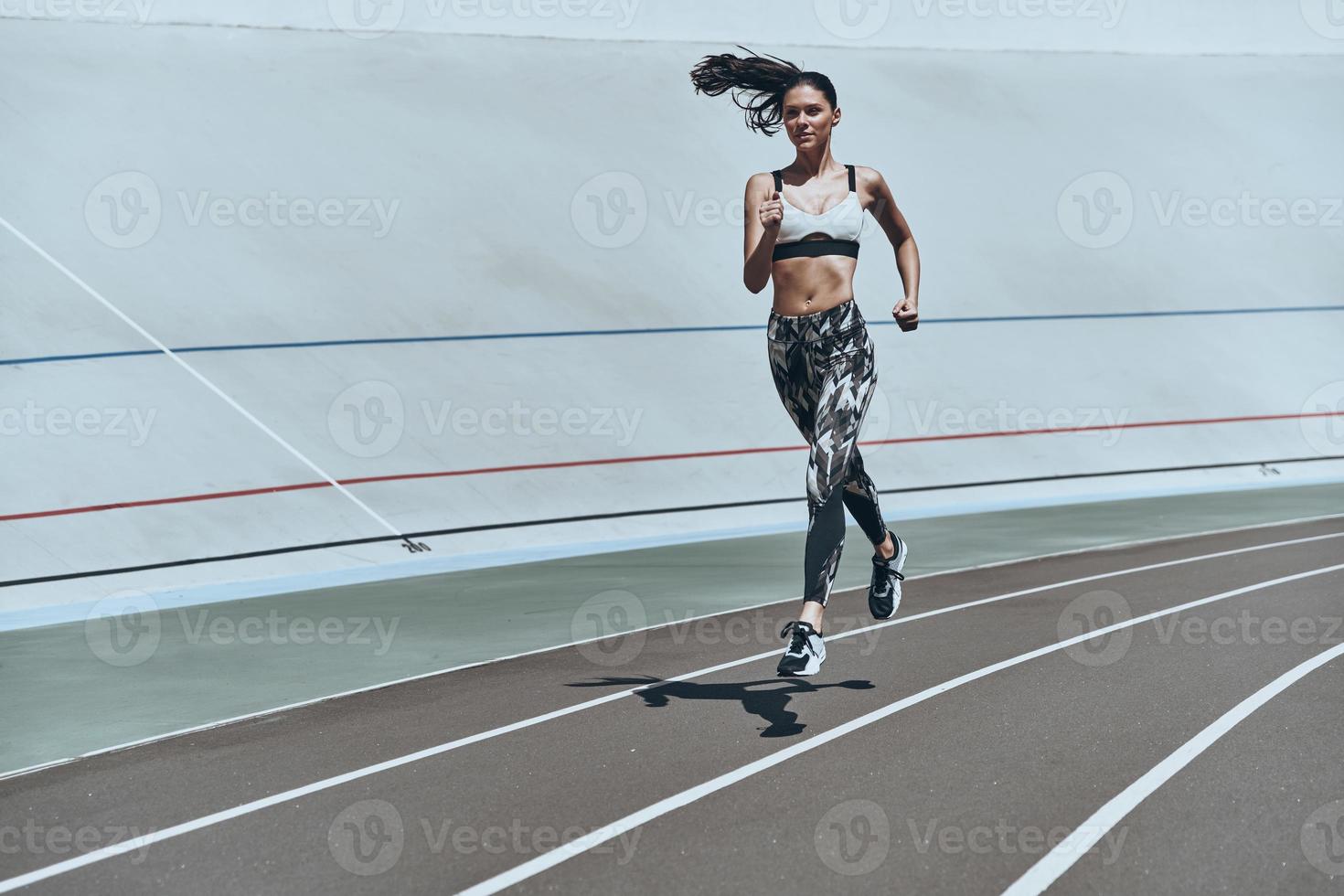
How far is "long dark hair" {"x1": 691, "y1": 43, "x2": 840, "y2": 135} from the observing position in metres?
6.00

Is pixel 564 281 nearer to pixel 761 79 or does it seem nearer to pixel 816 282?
pixel 761 79

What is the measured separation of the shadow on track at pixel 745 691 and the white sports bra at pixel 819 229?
1.89 metres

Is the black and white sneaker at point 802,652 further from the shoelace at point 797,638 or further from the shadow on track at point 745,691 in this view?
the shadow on track at point 745,691

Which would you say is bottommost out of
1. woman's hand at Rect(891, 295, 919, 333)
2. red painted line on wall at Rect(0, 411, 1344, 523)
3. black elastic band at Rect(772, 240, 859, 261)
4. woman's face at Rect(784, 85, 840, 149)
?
red painted line on wall at Rect(0, 411, 1344, 523)

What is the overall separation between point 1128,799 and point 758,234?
268cm

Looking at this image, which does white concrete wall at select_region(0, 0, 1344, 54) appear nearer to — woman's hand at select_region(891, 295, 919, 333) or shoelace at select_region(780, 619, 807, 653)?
woman's hand at select_region(891, 295, 919, 333)

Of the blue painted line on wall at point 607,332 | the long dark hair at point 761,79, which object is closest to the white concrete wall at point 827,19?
the blue painted line on wall at point 607,332

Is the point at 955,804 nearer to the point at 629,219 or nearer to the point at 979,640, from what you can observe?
the point at 979,640

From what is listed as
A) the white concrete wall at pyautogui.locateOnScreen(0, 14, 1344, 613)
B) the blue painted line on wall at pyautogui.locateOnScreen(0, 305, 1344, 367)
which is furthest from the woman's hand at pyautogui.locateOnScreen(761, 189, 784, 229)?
the blue painted line on wall at pyautogui.locateOnScreen(0, 305, 1344, 367)

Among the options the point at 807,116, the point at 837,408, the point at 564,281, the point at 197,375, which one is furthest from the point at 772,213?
the point at 564,281

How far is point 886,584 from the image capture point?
6441 millimetres

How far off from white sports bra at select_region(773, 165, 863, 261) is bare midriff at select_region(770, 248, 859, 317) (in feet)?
0.10

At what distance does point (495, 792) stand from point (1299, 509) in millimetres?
11773

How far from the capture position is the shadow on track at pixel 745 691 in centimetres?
583
